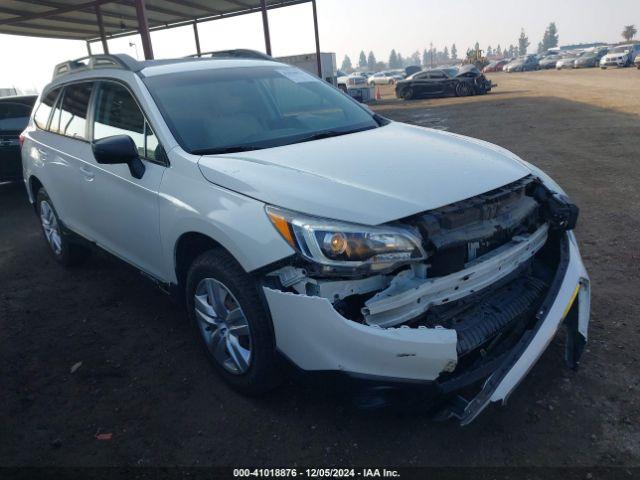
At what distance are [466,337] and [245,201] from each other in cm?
119

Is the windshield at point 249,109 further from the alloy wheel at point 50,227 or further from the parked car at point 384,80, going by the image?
the parked car at point 384,80

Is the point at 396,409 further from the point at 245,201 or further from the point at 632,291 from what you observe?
the point at 632,291

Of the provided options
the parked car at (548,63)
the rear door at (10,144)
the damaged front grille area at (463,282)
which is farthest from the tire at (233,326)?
the parked car at (548,63)

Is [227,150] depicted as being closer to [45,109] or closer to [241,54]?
A: [241,54]

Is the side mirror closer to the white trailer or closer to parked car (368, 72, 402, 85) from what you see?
the white trailer

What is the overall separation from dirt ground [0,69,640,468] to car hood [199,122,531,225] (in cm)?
86

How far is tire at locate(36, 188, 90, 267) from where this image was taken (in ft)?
15.1

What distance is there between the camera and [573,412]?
8.00ft

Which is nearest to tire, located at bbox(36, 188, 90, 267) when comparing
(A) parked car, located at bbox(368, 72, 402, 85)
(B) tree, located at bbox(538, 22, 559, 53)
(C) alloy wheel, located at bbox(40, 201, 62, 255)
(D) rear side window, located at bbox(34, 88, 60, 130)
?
(C) alloy wheel, located at bbox(40, 201, 62, 255)

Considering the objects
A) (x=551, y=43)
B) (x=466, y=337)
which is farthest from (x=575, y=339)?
(x=551, y=43)

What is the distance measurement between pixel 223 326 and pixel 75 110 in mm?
2529

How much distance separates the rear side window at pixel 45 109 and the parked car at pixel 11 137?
365 centimetres

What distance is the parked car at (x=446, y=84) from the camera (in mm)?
23609

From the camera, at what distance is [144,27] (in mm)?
10156
